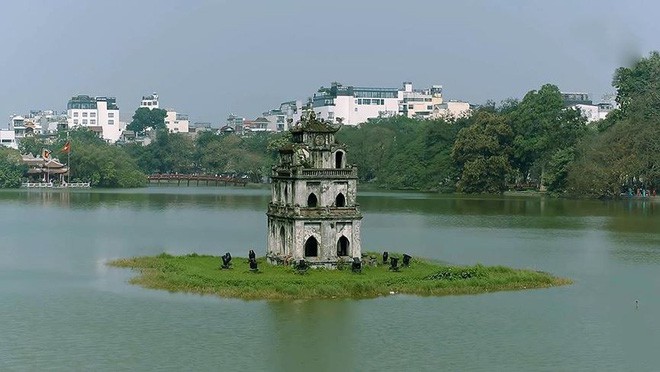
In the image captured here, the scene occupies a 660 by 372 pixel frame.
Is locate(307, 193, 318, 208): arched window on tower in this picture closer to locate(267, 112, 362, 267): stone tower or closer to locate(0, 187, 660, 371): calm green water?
locate(267, 112, 362, 267): stone tower

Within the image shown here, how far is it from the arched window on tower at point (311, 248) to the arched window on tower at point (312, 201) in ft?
4.56

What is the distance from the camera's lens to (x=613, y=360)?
116ft

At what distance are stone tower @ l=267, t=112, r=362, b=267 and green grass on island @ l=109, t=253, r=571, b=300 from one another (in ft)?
3.19

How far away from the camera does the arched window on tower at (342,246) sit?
1938 inches

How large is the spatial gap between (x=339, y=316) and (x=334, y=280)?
15.5 feet

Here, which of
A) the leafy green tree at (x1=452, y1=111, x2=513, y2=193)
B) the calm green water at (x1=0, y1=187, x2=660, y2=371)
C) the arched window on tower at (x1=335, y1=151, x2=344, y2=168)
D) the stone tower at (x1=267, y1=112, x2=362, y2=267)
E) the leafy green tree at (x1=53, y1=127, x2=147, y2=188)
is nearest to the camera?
the calm green water at (x1=0, y1=187, x2=660, y2=371)

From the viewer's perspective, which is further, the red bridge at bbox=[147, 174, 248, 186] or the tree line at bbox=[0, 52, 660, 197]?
the red bridge at bbox=[147, 174, 248, 186]

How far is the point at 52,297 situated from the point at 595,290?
70.2 ft

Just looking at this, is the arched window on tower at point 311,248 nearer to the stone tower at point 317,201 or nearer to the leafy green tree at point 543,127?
the stone tower at point 317,201

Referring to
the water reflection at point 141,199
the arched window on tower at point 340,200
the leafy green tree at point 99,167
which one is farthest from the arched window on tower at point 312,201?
the leafy green tree at point 99,167

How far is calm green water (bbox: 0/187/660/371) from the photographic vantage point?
115ft

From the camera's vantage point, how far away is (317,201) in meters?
48.9

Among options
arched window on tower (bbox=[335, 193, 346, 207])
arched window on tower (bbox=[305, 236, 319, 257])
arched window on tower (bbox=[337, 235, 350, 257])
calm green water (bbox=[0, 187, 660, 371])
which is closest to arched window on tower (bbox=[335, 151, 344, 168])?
arched window on tower (bbox=[335, 193, 346, 207])

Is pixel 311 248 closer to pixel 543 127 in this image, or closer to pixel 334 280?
pixel 334 280
